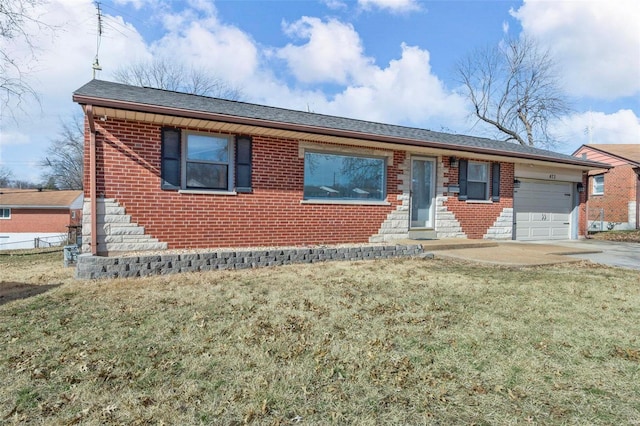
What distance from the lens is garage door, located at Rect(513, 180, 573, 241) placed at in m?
12.5

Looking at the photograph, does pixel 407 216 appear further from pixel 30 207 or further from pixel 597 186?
pixel 30 207

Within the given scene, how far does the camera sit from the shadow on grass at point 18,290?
5273mm

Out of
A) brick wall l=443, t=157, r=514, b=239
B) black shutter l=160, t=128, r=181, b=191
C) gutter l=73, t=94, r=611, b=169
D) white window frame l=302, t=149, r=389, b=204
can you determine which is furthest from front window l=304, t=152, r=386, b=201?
black shutter l=160, t=128, r=181, b=191

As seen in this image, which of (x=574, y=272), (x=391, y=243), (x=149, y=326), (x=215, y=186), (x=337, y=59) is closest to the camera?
(x=149, y=326)

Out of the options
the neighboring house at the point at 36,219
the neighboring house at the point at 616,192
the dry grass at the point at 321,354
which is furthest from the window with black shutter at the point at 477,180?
the neighboring house at the point at 36,219

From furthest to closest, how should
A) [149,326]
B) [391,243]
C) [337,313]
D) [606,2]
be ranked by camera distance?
[606,2], [391,243], [337,313], [149,326]

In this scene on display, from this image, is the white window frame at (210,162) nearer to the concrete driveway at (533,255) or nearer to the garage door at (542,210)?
the concrete driveway at (533,255)

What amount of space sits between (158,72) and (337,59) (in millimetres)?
15181

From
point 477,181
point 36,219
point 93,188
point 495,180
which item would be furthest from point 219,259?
point 36,219

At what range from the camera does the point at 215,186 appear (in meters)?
7.87

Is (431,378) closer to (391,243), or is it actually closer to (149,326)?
(149,326)

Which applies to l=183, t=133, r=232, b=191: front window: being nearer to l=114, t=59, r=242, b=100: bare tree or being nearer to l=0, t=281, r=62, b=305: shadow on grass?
l=0, t=281, r=62, b=305: shadow on grass

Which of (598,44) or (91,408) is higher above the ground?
(598,44)

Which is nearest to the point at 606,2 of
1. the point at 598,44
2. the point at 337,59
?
the point at 598,44
